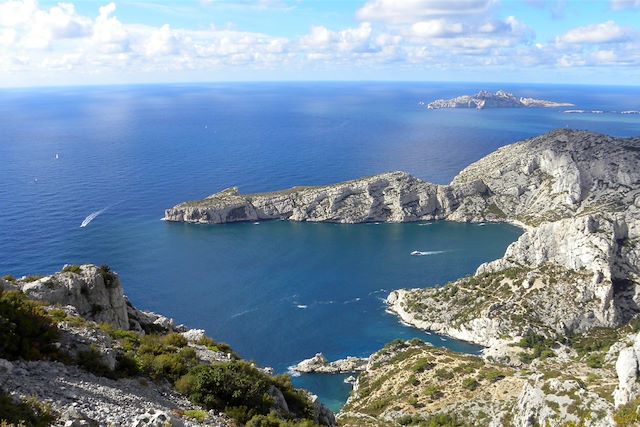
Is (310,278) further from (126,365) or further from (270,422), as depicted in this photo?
(270,422)

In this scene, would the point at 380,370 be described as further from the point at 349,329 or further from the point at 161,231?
the point at 161,231

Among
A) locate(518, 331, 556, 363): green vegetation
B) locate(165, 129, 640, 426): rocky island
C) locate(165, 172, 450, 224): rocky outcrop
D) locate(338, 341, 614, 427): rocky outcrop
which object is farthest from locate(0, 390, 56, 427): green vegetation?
locate(165, 172, 450, 224): rocky outcrop

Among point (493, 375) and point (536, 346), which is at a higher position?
point (493, 375)

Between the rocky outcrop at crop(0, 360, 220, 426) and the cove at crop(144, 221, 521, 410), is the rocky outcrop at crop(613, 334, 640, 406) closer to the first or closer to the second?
the rocky outcrop at crop(0, 360, 220, 426)

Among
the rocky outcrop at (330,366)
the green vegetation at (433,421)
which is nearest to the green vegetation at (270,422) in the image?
the green vegetation at (433,421)

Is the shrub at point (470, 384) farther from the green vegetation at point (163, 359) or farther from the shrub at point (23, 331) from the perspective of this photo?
the shrub at point (23, 331)

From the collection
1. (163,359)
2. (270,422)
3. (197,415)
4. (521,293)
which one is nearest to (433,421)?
(270,422)
